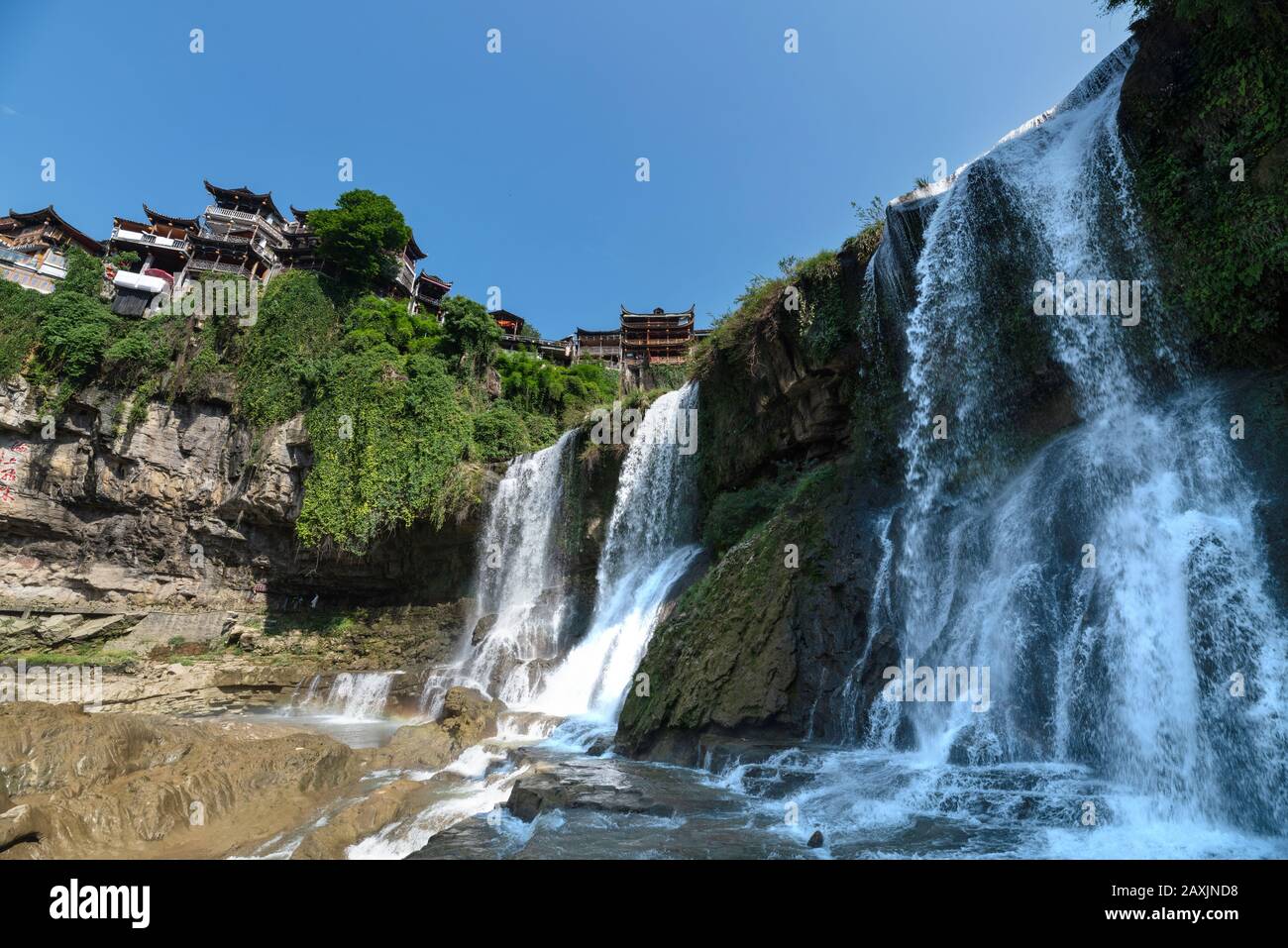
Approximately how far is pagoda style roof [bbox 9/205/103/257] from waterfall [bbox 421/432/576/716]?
3860 centimetres

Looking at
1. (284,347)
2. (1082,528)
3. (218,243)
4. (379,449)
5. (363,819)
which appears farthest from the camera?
(218,243)

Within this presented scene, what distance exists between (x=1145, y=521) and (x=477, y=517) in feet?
61.0

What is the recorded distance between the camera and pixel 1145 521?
7320 millimetres

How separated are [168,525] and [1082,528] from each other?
Answer: 92.4 feet

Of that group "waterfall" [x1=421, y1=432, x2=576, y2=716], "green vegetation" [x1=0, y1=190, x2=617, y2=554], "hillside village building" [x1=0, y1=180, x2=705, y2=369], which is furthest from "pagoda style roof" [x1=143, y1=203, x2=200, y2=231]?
"waterfall" [x1=421, y1=432, x2=576, y2=716]

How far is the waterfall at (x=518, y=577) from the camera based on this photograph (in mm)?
17719

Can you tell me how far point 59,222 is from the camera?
42188mm

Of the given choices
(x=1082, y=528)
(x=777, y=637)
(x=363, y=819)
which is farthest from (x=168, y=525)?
(x=1082, y=528)

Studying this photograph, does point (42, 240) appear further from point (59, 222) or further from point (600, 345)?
point (600, 345)

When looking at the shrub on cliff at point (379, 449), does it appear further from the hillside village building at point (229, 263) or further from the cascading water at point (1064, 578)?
the cascading water at point (1064, 578)

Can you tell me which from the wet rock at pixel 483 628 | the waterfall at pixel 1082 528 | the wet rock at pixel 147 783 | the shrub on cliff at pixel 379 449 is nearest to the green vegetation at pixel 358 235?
the shrub on cliff at pixel 379 449

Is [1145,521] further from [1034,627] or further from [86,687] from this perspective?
[86,687]

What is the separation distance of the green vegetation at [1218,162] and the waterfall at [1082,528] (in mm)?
436
